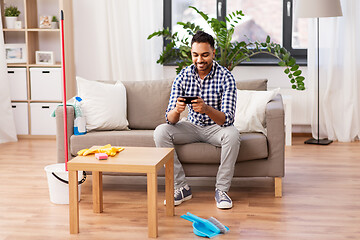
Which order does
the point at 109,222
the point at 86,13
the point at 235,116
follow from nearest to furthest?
the point at 109,222
the point at 235,116
the point at 86,13

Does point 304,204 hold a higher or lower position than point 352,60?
lower

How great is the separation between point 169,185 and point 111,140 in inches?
28.5

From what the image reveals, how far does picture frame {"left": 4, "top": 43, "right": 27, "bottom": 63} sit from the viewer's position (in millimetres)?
5625

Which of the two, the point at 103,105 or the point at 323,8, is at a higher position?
the point at 323,8

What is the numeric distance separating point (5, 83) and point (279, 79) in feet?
8.52

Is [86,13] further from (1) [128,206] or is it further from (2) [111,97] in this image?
(1) [128,206]

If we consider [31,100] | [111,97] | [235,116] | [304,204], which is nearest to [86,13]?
[31,100]

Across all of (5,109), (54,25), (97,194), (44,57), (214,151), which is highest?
(54,25)

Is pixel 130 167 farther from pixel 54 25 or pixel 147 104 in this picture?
pixel 54 25

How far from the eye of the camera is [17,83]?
5.62m

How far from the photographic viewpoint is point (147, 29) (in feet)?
18.6

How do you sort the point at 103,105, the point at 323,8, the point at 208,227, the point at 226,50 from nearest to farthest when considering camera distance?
the point at 208,227 < the point at 103,105 < the point at 323,8 < the point at 226,50

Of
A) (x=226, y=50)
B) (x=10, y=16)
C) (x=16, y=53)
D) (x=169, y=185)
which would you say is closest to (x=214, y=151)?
(x=169, y=185)

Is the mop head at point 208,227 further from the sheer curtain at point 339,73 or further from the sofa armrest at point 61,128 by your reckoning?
the sheer curtain at point 339,73
